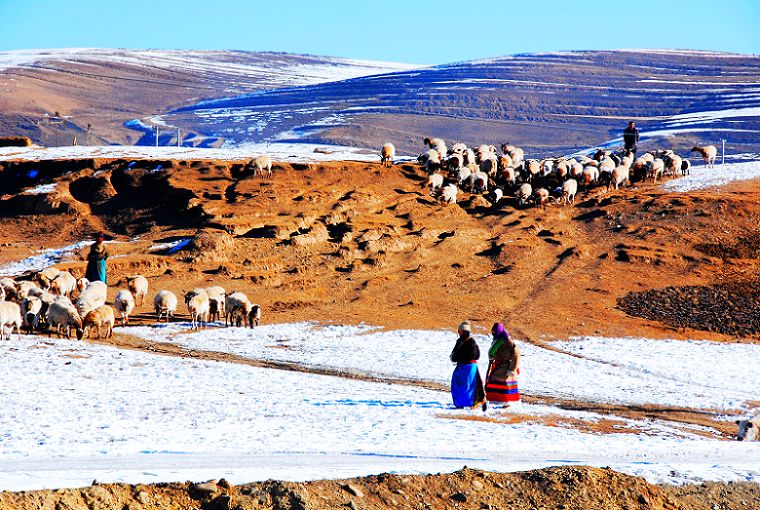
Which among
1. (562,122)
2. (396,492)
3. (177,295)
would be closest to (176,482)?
(396,492)

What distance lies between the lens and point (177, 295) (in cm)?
2936

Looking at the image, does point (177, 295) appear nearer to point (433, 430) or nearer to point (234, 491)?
point (433, 430)

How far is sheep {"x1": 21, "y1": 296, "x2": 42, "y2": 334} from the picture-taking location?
80.3 feet

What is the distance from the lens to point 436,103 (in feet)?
502

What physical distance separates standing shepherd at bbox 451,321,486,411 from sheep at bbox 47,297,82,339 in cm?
1033

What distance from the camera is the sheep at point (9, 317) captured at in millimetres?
22891

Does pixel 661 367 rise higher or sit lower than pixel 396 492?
lower

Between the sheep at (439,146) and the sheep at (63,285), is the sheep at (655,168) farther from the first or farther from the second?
the sheep at (63,285)

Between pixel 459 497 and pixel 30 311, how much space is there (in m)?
15.4

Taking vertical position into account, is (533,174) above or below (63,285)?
above

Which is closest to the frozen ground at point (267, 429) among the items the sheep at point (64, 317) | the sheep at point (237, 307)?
the sheep at point (64, 317)

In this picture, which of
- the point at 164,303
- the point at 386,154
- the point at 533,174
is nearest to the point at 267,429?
the point at 164,303

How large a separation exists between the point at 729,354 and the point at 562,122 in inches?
4588

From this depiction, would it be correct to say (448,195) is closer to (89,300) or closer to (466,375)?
(89,300)
